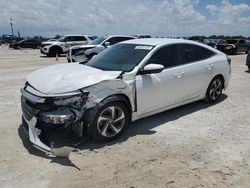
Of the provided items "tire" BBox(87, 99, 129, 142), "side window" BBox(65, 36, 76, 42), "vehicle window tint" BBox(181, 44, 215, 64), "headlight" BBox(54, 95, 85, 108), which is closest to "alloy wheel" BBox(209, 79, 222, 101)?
"vehicle window tint" BBox(181, 44, 215, 64)

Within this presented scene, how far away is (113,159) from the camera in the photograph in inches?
156

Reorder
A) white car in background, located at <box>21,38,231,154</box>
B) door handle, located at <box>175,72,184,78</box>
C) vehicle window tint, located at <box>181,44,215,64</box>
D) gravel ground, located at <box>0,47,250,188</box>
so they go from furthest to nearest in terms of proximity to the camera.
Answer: vehicle window tint, located at <box>181,44,215,64</box>
door handle, located at <box>175,72,184,78</box>
white car in background, located at <box>21,38,231,154</box>
gravel ground, located at <box>0,47,250,188</box>

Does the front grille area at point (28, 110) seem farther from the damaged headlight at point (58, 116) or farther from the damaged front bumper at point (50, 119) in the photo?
the damaged headlight at point (58, 116)

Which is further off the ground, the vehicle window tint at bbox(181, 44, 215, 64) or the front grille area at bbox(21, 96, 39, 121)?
the vehicle window tint at bbox(181, 44, 215, 64)

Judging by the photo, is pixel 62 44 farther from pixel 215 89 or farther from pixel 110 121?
pixel 110 121

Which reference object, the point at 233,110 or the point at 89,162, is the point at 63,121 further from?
the point at 233,110

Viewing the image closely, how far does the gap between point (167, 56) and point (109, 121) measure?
190 centimetres

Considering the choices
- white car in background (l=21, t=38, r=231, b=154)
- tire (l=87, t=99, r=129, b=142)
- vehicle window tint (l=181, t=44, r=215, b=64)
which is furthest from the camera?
vehicle window tint (l=181, t=44, r=215, b=64)

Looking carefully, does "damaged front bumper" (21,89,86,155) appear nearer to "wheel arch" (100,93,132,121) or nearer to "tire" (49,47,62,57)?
"wheel arch" (100,93,132,121)

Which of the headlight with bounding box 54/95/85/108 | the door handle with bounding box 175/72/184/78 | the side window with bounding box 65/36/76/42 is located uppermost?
the side window with bounding box 65/36/76/42

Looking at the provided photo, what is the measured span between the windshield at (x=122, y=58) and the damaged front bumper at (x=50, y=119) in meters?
1.17

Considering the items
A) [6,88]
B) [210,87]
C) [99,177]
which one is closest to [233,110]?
[210,87]

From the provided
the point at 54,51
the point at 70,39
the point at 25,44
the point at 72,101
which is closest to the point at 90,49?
the point at 54,51

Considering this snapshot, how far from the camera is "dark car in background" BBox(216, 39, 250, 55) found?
76.9ft
